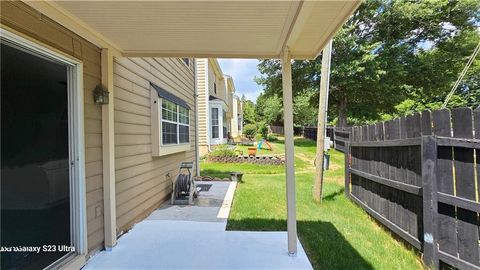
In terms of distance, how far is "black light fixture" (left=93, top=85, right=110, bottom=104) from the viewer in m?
3.38

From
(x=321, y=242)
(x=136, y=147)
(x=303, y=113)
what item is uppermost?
(x=303, y=113)

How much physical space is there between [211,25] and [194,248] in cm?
256

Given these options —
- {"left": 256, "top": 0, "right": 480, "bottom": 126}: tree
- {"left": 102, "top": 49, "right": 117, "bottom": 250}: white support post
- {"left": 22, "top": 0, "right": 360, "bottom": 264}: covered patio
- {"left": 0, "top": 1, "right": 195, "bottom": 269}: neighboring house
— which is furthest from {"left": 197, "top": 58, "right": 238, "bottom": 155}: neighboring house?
{"left": 102, "top": 49, "right": 117, "bottom": 250}: white support post

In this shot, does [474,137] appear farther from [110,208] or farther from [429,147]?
[110,208]

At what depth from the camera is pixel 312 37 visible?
11.2ft

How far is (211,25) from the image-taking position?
3016 mm

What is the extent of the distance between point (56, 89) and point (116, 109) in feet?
3.71

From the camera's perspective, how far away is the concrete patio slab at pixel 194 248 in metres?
3.20

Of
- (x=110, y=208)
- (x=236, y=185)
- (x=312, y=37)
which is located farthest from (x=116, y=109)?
(x=236, y=185)

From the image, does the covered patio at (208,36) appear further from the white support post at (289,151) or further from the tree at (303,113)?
the tree at (303,113)

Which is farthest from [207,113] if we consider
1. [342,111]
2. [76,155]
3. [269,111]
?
[269,111]

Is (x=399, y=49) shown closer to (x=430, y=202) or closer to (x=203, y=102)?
(x=203, y=102)

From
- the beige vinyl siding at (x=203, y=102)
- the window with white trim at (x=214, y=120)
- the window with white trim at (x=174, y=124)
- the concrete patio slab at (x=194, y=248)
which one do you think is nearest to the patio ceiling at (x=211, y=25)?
the window with white trim at (x=174, y=124)

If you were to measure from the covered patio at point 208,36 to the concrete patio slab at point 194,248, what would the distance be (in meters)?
0.02
